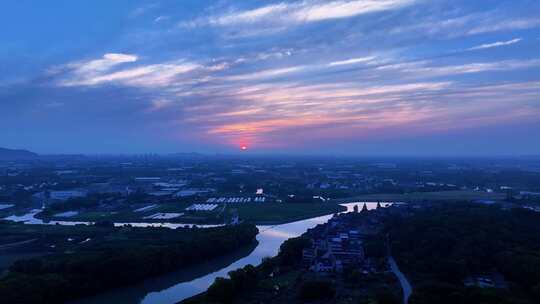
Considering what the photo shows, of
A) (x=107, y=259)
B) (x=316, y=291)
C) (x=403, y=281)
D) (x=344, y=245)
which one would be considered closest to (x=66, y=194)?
(x=107, y=259)

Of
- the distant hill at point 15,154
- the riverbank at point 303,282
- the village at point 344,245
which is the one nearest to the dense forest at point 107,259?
the riverbank at point 303,282

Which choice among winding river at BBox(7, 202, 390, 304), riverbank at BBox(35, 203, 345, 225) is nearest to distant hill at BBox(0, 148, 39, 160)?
riverbank at BBox(35, 203, 345, 225)

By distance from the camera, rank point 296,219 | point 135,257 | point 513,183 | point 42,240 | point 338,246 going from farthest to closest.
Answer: point 513,183 < point 296,219 < point 42,240 < point 338,246 < point 135,257

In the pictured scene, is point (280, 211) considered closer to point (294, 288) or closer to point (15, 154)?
point (294, 288)

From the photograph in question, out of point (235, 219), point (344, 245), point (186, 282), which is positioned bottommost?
point (186, 282)

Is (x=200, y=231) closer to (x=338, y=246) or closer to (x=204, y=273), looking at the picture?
(x=204, y=273)

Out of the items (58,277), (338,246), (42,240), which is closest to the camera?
(58,277)

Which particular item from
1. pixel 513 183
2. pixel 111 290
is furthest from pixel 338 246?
pixel 513 183

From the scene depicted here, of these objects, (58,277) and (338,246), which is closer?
(58,277)
